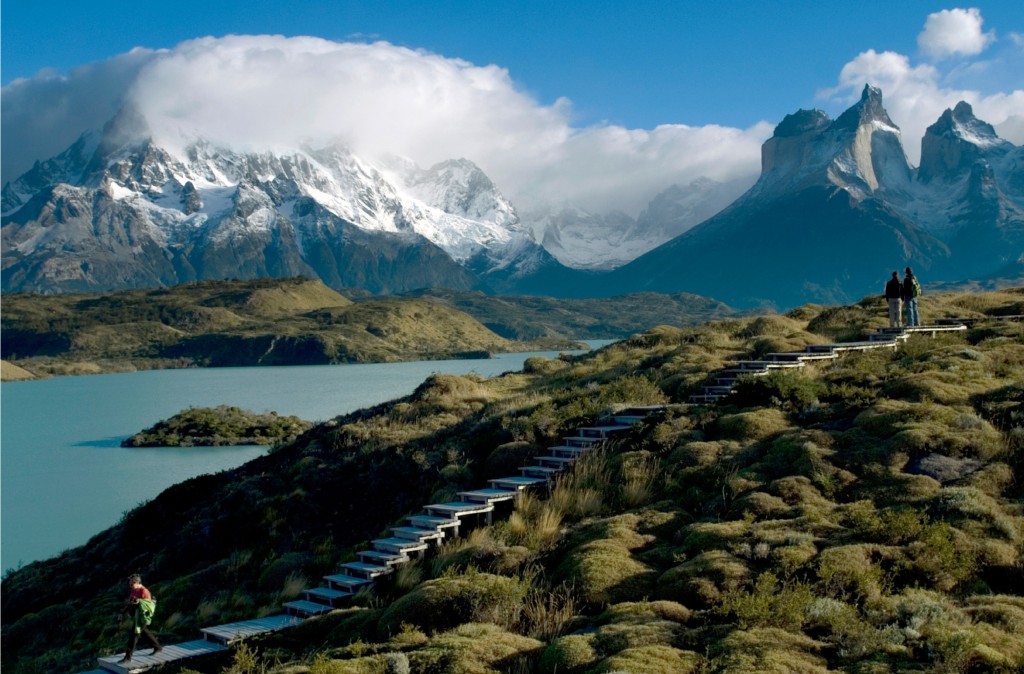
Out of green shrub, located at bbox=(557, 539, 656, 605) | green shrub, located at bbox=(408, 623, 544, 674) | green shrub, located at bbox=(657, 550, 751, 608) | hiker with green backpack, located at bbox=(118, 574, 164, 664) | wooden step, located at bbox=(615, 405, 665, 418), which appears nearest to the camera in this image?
green shrub, located at bbox=(408, 623, 544, 674)

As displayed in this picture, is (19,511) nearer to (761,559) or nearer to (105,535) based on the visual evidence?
(105,535)

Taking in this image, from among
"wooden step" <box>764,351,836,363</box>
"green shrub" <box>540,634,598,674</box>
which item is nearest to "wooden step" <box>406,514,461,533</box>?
"green shrub" <box>540,634,598,674</box>

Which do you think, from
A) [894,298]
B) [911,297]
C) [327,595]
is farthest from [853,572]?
[911,297]

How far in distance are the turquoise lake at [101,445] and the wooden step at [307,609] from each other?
88.2ft

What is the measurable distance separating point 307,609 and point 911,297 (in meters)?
26.2

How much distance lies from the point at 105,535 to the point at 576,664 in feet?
86.4

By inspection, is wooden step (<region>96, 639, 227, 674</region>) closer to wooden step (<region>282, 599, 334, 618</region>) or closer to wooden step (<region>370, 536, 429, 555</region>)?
wooden step (<region>282, 599, 334, 618</region>)

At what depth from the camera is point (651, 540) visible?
15523mm

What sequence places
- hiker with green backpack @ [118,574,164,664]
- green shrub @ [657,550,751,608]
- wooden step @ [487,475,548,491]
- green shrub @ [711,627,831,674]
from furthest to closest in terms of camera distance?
wooden step @ [487,475,548,491], hiker with green backpack @ [118,574,164,664], green shrub @ [657,550,751,608], green shrub @ [711,627,831,674]

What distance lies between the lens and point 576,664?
10734mm

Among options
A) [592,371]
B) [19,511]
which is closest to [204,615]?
[592,371]

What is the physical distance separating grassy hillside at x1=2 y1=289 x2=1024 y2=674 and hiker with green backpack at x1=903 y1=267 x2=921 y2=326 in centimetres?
320

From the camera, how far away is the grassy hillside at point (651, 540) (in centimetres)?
1123

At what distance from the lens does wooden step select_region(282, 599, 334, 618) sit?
1599 centimetres
